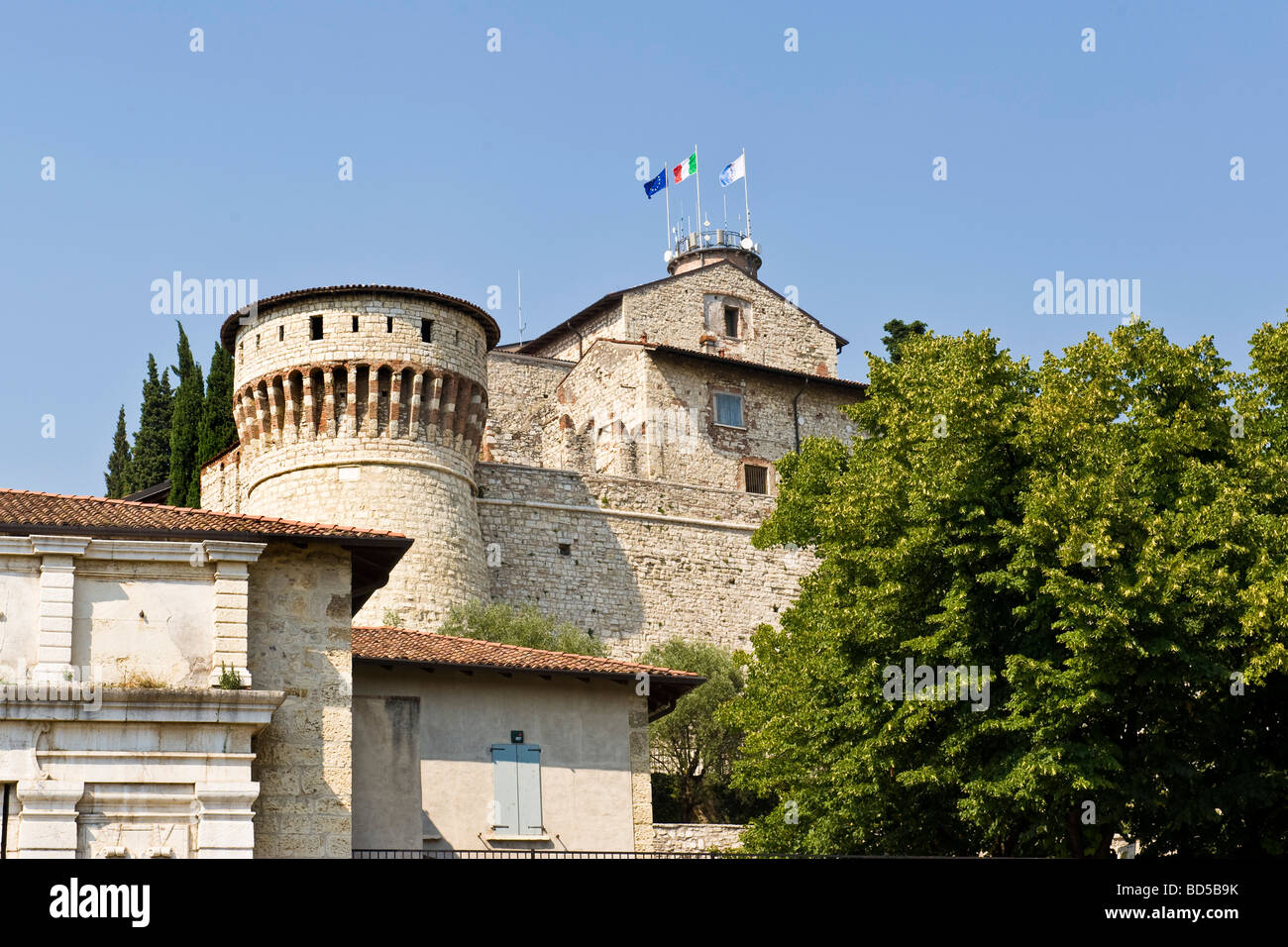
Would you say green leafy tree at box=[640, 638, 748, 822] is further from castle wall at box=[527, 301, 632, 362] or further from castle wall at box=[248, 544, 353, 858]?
castle wall at box=[527, 301, 632, 362]

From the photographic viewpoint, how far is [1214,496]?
83.0 feet

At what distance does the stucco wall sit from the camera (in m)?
24.6

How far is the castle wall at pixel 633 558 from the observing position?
151 feet

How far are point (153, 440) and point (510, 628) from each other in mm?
21392

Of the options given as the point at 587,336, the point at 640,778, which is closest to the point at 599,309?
the point at 587,336

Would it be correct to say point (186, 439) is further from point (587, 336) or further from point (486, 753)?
point (486, 753)

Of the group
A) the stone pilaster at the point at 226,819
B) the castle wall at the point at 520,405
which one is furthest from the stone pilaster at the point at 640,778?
the castle wall at the point at 520,405

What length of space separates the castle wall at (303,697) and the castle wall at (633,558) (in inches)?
860

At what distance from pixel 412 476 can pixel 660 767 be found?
1012 centimetres

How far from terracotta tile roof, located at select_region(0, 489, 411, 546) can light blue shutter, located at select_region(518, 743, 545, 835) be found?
4480 millimetres

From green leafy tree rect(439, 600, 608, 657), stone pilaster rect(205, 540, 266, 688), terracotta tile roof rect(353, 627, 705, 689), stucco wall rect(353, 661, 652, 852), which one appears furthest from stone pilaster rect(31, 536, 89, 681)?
green leafy tree rect(439, 600, 608, 657)

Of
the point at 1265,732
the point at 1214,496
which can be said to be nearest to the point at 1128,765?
the point at 1265,732
